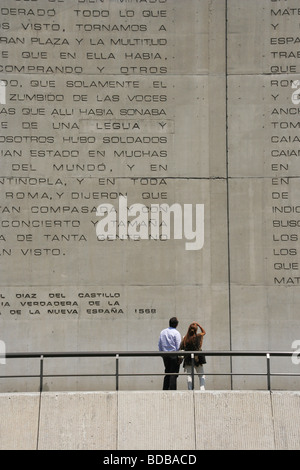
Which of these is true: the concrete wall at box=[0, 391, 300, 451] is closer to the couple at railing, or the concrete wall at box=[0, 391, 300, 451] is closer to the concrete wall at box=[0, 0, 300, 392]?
the couple at railing

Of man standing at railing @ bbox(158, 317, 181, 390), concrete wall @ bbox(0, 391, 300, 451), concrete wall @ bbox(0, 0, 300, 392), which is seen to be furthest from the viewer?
concrete wall @ bbox(0, 0, 300, 392)

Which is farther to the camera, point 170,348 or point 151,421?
point 170,348

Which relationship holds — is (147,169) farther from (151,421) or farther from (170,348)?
(151,421)

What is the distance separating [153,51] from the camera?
41.1ft

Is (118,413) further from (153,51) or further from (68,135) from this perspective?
(153,51)

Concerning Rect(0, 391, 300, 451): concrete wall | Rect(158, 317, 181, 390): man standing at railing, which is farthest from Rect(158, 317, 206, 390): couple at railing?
Rect(0, 391, 300, 451): concrete wall

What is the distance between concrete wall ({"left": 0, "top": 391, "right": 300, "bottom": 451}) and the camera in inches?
362

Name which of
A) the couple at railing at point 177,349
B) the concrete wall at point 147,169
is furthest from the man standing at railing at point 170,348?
the concrete wall at point 147,169

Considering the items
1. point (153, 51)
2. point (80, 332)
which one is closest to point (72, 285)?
point (80, 332)

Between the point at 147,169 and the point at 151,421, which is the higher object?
the point at 147,169

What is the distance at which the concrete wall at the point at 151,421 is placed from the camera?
920cm

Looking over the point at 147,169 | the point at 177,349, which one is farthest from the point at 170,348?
the point at 147,169

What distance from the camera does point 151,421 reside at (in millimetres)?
9336

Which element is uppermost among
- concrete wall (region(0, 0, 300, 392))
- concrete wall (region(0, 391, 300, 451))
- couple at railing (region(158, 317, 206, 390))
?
concrete wall (region(0, 0, 300, 392))
